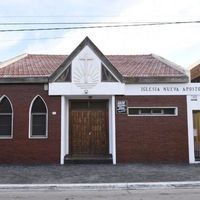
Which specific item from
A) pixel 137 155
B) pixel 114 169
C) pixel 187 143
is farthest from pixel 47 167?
pixel 187 143

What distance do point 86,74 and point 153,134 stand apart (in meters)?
4.46

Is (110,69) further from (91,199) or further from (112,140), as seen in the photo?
(91,199)

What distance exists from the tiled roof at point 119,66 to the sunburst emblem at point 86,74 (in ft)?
4.80

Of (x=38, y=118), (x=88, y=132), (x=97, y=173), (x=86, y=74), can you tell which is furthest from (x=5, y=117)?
(x=97, y=173)

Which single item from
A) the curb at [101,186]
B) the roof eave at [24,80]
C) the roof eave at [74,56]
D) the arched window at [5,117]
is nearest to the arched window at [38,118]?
the roof eave at [24,80]

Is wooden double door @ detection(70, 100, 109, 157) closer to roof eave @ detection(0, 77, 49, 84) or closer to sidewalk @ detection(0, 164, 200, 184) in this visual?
sidewalk @ detection(0, 164, 200, 184)

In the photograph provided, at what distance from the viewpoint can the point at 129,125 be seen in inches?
710

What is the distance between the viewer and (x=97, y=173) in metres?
14.4

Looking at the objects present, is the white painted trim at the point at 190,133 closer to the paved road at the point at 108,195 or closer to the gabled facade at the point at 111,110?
the gabled facade at the point at 111,110

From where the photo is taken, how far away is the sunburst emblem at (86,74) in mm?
18016

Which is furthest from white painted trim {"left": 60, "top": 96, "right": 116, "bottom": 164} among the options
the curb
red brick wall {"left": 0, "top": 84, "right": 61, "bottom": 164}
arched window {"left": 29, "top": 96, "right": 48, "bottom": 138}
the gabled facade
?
the curb

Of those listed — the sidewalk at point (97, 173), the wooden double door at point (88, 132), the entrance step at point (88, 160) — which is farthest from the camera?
the wooden double door at point (88, 132)

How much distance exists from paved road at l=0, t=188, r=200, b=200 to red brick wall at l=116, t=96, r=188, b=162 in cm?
673

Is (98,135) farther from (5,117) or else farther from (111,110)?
(5,117)
